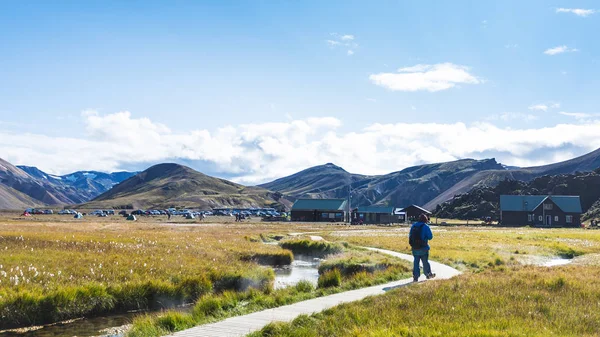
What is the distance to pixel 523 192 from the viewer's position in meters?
180

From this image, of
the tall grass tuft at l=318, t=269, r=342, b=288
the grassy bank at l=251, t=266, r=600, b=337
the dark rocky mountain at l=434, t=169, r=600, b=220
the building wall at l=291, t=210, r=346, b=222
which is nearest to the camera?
the grassy bank at l=251, t=266, r=600, b=337

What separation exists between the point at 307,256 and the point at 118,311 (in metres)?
23.5

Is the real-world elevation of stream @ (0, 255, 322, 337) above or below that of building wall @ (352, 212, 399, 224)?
below

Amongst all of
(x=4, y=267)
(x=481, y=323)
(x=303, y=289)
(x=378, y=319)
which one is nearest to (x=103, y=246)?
(x=4, y=267)

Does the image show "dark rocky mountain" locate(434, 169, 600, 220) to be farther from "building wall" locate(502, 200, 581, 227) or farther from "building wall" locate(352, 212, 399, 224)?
"building wall" locate(352, 212, 399, 224)

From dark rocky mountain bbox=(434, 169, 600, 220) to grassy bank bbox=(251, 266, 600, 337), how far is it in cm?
14270

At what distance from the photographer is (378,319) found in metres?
13.0

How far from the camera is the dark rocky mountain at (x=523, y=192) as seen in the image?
166 meters

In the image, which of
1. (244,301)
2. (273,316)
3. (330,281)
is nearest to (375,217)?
(330,281)

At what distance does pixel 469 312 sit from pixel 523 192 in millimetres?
182012

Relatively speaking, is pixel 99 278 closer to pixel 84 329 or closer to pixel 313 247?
pixel 84 329

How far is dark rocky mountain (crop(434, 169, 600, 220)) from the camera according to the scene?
166000 mm

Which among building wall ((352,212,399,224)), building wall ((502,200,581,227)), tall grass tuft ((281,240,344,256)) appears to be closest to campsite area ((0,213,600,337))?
tall grass tuft ((281,240,344,256))

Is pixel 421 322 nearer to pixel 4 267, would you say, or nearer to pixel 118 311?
pixel 118 311
